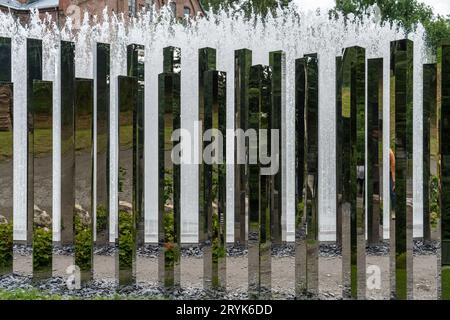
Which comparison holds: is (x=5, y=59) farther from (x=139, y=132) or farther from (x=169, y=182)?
(x=169, y=182)

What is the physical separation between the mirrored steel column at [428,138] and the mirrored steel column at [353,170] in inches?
38.3

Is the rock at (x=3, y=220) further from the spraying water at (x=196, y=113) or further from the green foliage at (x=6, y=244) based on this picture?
the spraying water at (x=196, y=113)

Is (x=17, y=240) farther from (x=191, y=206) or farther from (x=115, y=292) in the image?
(x=115, y=292)

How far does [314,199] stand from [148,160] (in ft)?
13.8

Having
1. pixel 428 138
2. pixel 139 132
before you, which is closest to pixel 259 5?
pixel 428 138

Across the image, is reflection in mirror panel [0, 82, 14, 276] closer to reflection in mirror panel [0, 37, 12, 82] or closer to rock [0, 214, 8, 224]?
rock [0, 214, 8, 224]

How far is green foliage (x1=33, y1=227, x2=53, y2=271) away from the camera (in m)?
4.39

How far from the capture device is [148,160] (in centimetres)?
812

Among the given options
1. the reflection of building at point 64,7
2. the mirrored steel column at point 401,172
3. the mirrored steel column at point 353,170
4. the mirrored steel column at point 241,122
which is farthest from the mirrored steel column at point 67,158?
the reflection of building at point 64,7

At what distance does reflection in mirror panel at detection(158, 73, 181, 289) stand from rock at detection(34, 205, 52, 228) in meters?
0.90

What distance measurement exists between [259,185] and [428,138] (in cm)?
248

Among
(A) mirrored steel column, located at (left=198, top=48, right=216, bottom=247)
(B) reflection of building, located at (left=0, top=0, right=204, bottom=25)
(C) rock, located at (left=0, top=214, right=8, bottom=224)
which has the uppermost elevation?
(B) reflection of building, located at (left=0, top=0, right=204, bottom=25)

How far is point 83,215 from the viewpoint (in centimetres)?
443

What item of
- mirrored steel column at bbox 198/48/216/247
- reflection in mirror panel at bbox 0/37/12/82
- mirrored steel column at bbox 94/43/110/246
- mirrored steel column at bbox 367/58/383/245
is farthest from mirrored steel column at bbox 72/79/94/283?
mirrored steel column at bbox 367/58/383/245
